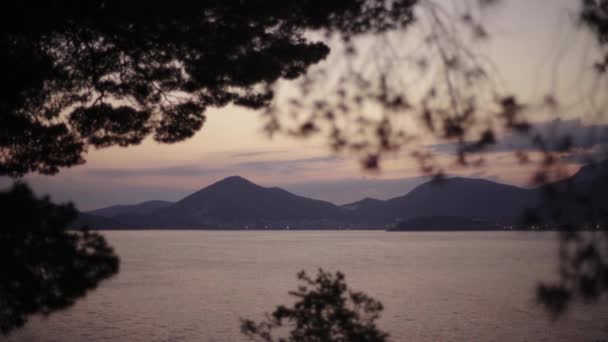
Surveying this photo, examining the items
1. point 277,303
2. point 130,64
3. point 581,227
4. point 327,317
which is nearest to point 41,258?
point 130,64

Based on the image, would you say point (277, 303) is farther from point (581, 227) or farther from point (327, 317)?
point (581, 227)

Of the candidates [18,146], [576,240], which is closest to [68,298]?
[18,146]

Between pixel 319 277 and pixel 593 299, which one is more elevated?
pixel 593 299

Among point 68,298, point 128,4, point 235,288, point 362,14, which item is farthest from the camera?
point 235,288

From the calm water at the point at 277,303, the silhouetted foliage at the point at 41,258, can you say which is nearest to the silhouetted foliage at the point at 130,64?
the silhouetted foliage at the point at 41,258

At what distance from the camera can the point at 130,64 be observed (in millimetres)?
8055

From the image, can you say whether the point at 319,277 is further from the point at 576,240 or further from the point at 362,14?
the point at 576,240

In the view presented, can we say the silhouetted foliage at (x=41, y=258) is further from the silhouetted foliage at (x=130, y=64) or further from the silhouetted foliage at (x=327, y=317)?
the silhouetted foliage at (x=327, y=317)

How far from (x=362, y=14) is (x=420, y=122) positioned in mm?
2245

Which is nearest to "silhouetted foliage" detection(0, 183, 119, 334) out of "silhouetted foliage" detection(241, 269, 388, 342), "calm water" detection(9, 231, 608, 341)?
"silhouetted foliage" detection(241, 269, 388, 342)

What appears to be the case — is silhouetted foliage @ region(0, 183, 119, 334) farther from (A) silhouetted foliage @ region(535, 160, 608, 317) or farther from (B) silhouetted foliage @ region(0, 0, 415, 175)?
(A) silhouetted foliage @ region(535, 160, 608, 317)

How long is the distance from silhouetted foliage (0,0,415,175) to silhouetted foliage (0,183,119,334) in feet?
5.18

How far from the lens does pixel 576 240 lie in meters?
2.02

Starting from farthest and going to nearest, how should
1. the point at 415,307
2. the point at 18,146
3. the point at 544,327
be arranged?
the point at 415,307 → the point at 544,327 → the point at 18,146
